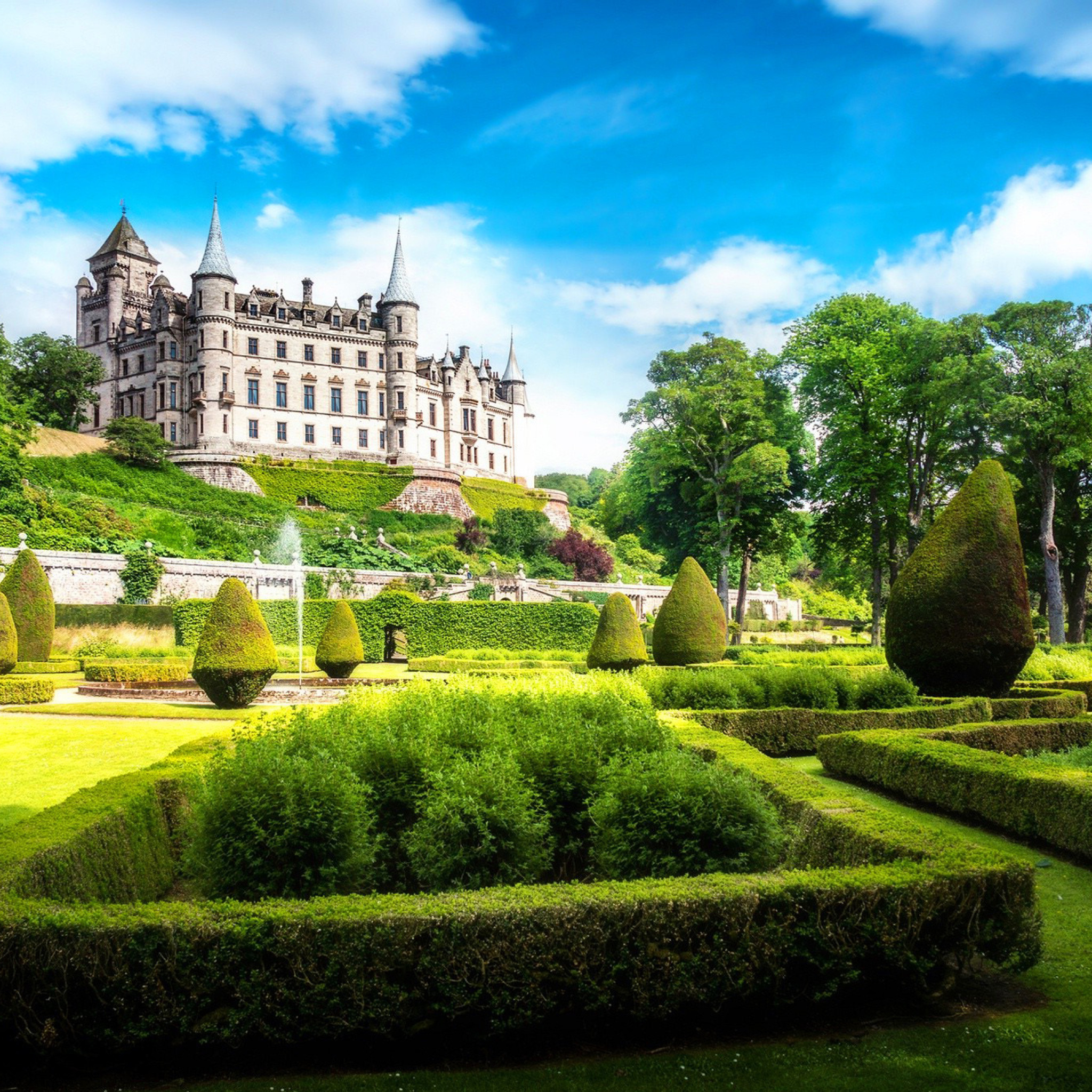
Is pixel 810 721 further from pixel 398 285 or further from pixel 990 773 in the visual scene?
pixel 398 285

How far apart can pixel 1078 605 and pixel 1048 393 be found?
39.1ft

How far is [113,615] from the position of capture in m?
29.6

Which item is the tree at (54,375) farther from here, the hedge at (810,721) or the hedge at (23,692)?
the hedge at (810,721)

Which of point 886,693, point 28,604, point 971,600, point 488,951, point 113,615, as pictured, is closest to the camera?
point 488,951

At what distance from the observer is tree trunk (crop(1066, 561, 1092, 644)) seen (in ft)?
111

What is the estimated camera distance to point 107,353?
2566 inches

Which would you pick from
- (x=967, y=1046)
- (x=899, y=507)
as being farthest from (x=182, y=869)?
(x=899, y=507)

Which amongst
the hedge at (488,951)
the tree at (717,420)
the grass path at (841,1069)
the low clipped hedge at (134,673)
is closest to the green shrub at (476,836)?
the hedge at (488,951)

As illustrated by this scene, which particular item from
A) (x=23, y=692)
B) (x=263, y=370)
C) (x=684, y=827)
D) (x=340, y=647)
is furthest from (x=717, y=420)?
(x=263, y=370)

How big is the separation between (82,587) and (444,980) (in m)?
32.7

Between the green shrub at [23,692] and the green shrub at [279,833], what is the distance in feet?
→ 45.5

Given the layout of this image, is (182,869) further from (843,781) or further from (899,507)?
(899,507)

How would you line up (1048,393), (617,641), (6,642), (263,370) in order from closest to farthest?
(6,642)
(617,641)
(1048,393)
(263,370)

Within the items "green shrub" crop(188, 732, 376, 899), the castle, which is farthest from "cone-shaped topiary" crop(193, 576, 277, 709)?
the castle
